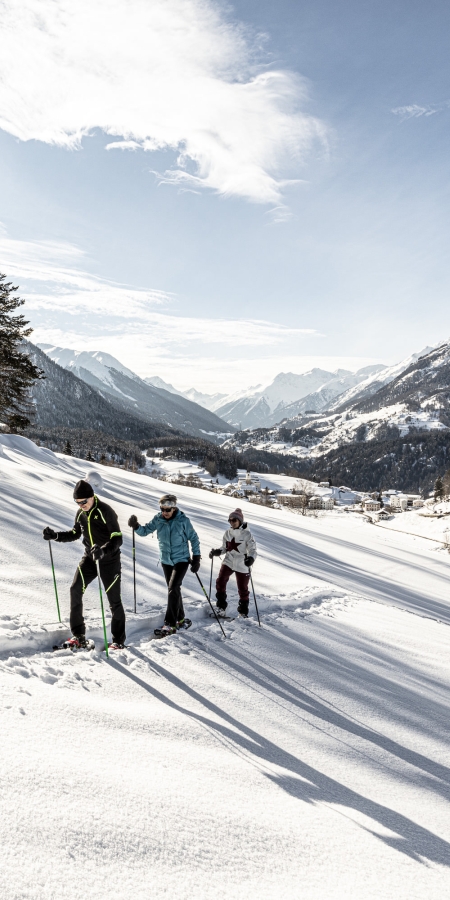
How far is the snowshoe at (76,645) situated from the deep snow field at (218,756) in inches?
8.1

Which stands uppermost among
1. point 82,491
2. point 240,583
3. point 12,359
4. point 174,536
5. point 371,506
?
point 12,359

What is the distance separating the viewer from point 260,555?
632 inches

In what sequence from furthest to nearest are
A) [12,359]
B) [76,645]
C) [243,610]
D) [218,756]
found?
[12,359] < [243,610] < [76,645] < [218,756]

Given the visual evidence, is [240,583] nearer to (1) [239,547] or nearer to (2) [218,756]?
(1) [239,547]

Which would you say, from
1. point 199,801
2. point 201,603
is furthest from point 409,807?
point 201,603

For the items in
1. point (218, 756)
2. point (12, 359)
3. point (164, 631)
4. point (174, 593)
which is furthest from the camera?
point (12, 359)

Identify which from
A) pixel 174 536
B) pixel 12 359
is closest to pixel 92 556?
pixel 174 536

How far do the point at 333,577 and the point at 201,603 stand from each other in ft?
24.7

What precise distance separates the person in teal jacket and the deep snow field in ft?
1.86

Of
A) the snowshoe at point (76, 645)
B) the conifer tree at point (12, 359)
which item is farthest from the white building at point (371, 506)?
the snowshoe at point (76, 645)

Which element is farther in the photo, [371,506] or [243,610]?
[371,506]

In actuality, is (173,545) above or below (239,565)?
above

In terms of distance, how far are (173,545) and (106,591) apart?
139 centimetres

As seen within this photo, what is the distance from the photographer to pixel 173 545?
7.67m
